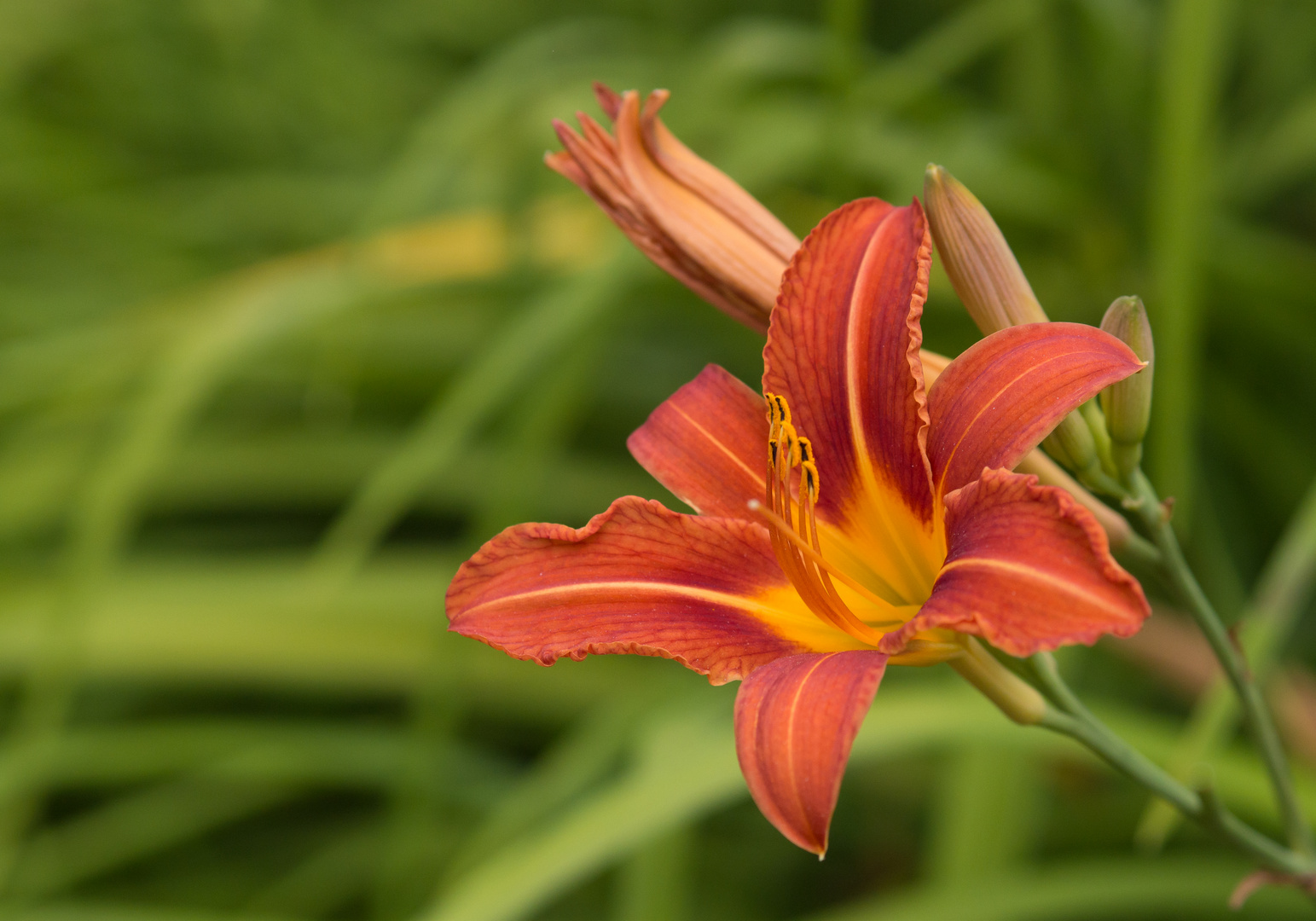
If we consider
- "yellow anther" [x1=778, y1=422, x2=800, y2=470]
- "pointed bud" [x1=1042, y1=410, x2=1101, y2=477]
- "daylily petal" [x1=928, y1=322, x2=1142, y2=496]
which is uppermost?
"yellow anther" [x1=778, y1=422, x2=800, y2=470]

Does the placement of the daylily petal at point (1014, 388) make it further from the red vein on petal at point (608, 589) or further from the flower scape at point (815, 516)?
the red vein on petal at point (608, 589)

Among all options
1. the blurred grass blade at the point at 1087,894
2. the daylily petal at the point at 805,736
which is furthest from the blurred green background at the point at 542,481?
the daylily petal at the point at 805,736

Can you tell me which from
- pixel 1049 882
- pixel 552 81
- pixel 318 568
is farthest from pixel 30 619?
pixel 1049 882

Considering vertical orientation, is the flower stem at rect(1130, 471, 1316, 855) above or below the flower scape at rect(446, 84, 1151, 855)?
below

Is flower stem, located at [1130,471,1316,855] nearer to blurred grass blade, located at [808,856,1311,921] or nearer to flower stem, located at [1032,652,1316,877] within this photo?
flower stem, located at [1032,652,1316,877]

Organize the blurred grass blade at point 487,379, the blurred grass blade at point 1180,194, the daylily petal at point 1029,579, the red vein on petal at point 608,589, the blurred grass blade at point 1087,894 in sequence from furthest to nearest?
the blurred grass blade at point 487,379 → the blurred grass blade at point 1087,894 → the blurred grass blade at point 1180,194 → the red vein on petal at point 608,589 → the daylily petal at point 1029,579

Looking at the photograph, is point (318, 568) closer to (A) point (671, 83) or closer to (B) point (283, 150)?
(A) point (671, 83)

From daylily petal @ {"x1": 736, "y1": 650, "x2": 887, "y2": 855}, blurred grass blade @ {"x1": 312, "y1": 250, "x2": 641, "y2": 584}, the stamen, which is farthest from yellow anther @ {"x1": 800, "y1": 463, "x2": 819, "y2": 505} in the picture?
blurred grass blade @ {"x1": 312, "y1": 250, "x2": 641, "y2": 584}
